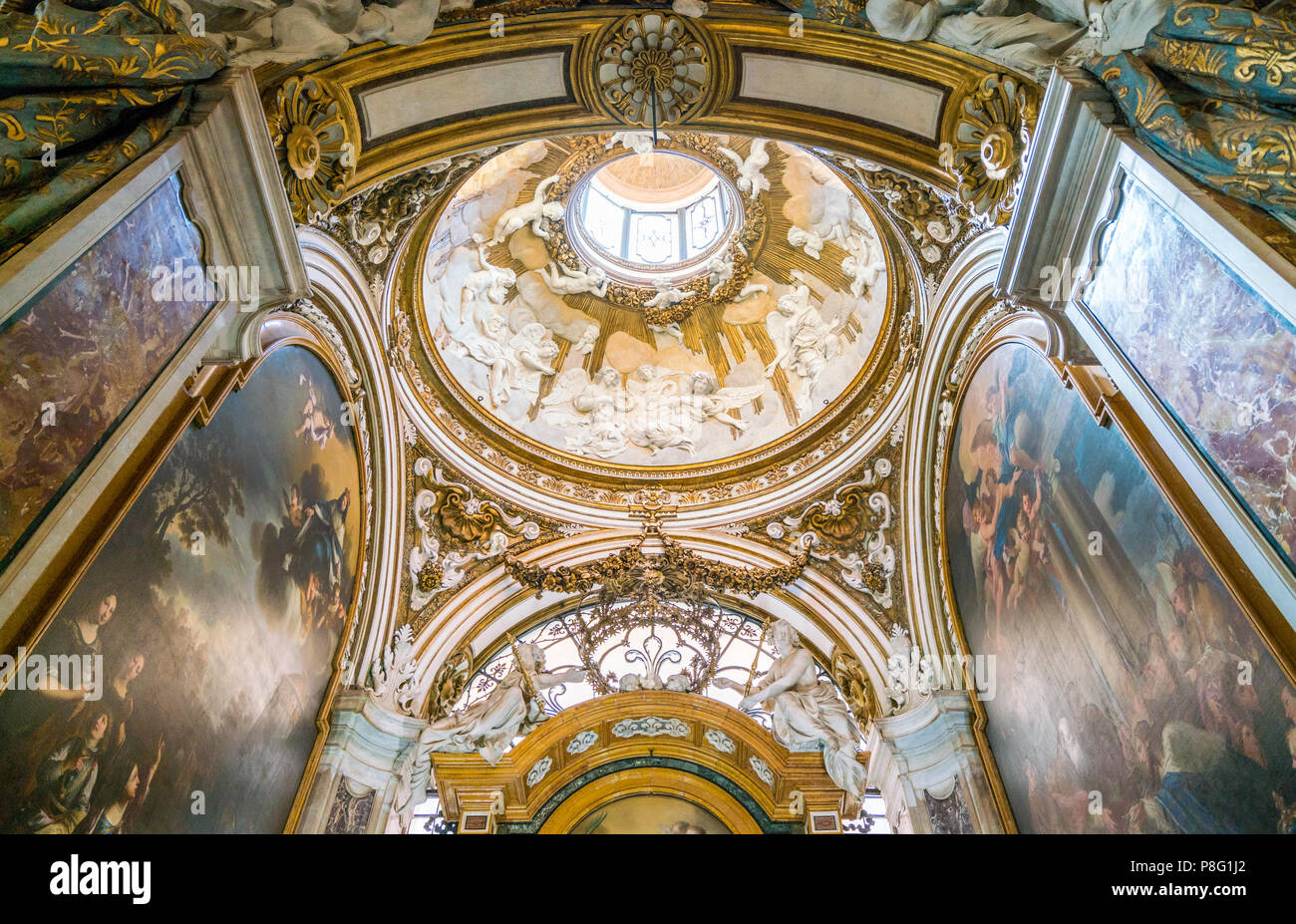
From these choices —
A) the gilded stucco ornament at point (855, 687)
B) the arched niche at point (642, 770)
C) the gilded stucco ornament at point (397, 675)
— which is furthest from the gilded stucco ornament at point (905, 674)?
the gilded stucco ornament at point (397, 675)

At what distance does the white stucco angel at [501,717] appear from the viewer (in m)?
10.3

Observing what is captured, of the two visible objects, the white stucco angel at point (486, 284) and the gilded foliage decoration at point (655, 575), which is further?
the white stucco angel at point (486, 284)

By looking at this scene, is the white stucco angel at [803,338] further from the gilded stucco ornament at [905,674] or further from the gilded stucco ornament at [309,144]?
the gilded stucco ornament at [309,144]

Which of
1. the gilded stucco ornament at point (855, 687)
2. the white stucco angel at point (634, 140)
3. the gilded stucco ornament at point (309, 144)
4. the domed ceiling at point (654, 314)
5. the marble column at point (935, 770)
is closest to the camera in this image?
the gilded stucco ornament at point (309, 144)

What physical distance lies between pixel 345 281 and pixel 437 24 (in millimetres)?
3547

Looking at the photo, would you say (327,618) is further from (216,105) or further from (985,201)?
(985,201)

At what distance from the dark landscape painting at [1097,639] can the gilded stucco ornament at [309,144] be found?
6.18 metres

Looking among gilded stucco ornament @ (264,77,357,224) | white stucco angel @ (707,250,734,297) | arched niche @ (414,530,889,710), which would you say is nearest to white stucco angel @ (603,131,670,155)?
white stucco angel @ (707,250,734,297)

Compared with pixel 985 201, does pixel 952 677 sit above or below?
below

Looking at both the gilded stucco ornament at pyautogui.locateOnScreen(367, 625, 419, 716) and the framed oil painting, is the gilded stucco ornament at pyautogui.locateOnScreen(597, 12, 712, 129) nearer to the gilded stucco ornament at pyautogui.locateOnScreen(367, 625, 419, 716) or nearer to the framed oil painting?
the framed oil painting
